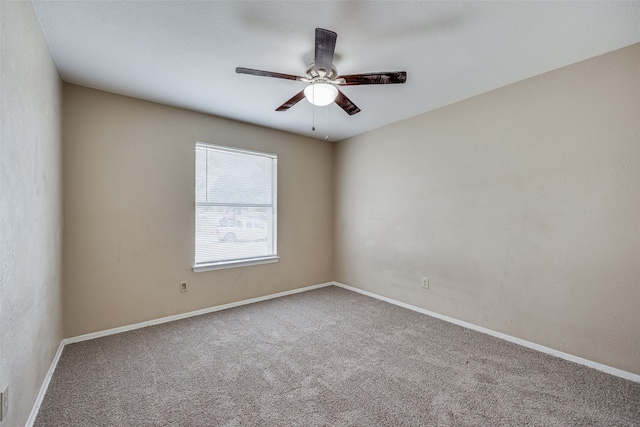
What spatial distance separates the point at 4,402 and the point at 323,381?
169cm

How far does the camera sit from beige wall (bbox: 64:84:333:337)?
2.71 metres

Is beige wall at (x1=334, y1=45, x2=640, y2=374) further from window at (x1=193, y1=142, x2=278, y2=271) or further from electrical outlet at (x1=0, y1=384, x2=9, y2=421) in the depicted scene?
electrical outlet at (x1=0, y1=384, x2=9, y2=421)

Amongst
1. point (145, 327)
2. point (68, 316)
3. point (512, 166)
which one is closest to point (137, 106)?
point (68, 316)

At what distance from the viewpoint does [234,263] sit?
3.69 meters

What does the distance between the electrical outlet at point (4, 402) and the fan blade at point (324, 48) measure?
7.54ft

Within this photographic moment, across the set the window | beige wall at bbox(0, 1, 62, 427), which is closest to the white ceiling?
beige wall at bbox(0, 1, 62, 427)

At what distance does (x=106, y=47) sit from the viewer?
83.4 inches

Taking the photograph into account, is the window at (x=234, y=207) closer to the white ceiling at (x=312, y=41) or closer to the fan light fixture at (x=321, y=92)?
the white ceiling at (x=312, y=41)

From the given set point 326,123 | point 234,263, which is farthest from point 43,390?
point 326,123

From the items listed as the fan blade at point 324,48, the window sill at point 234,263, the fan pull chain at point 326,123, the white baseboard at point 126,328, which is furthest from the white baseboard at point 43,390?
the fan pull chain at point 326,123

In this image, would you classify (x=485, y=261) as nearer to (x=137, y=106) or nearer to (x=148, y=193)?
(x=148, y=193)

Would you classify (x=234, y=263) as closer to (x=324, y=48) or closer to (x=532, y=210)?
(x=324, y=48)

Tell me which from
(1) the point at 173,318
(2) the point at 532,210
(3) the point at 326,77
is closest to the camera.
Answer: (3) the point at 326,77

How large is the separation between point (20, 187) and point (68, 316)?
5.77 ft
